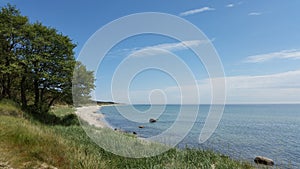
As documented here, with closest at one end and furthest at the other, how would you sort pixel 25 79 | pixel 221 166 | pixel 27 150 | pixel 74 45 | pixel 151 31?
1. pixel 27 150
2. pixel 221 166
3. pixel 151 31
4. pixel 25 79
5. pixel 74 45

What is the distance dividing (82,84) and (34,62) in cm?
571

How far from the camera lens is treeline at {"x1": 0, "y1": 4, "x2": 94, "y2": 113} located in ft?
66.4

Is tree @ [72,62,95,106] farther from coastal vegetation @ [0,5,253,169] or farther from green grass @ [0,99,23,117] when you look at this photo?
Answer: green grass @ [0,99,23,117]

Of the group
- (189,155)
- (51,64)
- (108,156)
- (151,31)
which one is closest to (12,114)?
A: (51,64)

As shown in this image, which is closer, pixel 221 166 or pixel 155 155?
pixel 221 166

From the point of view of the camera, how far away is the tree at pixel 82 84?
24031mm

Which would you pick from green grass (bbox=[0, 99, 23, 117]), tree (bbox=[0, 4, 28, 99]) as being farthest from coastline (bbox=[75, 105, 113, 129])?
green grass (bbox=[0, 99, 23, 117])

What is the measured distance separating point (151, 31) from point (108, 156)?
7.38 metres

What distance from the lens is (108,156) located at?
10359 millimetres

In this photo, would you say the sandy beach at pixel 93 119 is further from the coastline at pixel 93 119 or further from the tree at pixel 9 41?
the tree at pixel 9 41

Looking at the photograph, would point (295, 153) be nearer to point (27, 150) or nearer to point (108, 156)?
point (108, 156)

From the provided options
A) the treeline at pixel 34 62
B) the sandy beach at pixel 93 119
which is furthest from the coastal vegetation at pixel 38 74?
the sandy beach at pixel 93 119

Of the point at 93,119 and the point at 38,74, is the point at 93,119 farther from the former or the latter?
the point at 38,74

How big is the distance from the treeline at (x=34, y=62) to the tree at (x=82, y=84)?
4.5 inches
